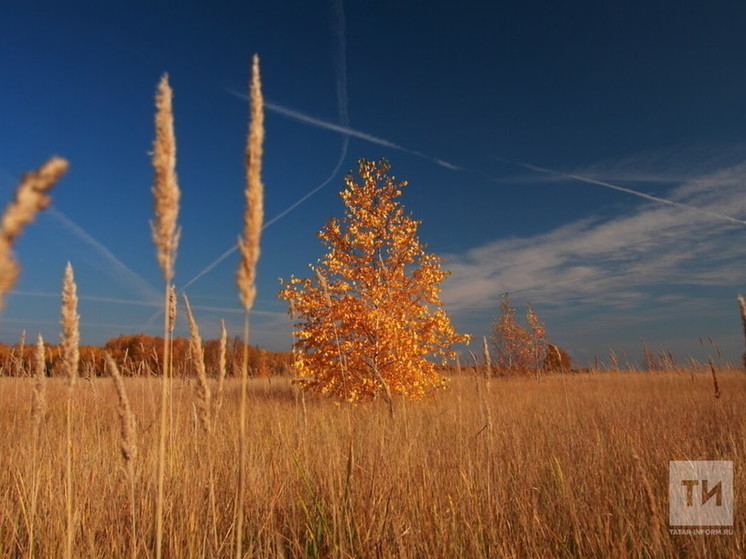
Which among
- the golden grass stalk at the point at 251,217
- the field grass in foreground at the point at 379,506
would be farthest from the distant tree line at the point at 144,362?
the golden grass stalk at the point at 251,217

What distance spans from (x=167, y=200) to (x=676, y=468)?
4444 mm

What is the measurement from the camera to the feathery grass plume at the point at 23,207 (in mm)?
734

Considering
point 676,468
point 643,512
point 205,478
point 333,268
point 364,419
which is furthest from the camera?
point 333,268

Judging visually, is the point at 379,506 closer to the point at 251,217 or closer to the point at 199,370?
the point at 199,370

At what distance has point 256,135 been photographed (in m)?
1.24

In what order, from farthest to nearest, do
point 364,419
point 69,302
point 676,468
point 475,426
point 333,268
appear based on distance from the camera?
point 333,268 < point 364,419 < point 475,426 < point 676,468 < point 69,302

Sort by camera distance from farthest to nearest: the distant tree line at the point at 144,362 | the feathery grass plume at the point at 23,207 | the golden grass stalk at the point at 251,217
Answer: the distant tree line at the point at 144,362 < the golden grass stalk at the point at 251,217 < the feathery grass plume at the point at 23,207

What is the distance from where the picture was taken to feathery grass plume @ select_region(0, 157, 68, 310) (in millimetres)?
734

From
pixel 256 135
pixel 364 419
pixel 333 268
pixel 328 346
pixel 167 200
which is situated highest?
pixel 333 268

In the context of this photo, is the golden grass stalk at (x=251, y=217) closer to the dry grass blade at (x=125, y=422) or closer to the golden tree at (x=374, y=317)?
the dry grass blade at (x=125, y=422)

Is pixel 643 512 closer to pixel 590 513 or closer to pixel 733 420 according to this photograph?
pixel 590 513

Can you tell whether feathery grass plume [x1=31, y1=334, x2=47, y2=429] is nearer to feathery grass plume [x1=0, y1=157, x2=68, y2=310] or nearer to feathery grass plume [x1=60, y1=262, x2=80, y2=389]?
feathery grass plume [x1=60, y1=262, x2=80, y2=389]

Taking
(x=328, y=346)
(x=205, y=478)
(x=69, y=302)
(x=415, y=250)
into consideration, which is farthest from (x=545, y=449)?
(x=415, y=250)

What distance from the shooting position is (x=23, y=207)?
781mm
